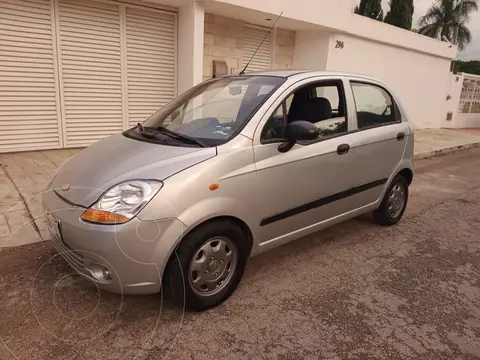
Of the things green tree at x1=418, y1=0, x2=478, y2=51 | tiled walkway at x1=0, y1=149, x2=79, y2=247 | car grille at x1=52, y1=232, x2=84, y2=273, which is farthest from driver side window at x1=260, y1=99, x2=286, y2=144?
green tree at x1=418, y1=0, x2=478, y2=51

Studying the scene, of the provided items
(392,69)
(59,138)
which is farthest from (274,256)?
(392,69)

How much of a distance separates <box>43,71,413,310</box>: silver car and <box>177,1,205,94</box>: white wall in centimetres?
419

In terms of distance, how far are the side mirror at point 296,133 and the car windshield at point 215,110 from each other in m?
0.31

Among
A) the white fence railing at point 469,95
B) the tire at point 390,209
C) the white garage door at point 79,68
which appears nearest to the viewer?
the tire at point 390,209

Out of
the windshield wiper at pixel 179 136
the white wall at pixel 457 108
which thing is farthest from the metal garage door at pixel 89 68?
the white wall at pixel 457 108

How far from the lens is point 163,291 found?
2.44 meters

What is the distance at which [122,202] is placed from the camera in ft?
7.37

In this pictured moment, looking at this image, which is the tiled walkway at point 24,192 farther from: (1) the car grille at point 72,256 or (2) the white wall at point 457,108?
(2) the white wall at point 457,108

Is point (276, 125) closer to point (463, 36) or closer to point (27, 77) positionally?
point (27, 77)

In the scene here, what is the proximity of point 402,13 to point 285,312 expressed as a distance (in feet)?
79.9

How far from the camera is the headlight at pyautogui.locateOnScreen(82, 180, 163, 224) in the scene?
86.8 inches

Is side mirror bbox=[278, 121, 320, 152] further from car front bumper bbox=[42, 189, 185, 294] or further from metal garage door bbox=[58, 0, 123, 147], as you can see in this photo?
metal garage door bbox=[58, 0, 123, 147]

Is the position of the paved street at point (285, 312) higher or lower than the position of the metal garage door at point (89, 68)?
lower

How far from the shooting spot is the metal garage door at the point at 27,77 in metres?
6.35
